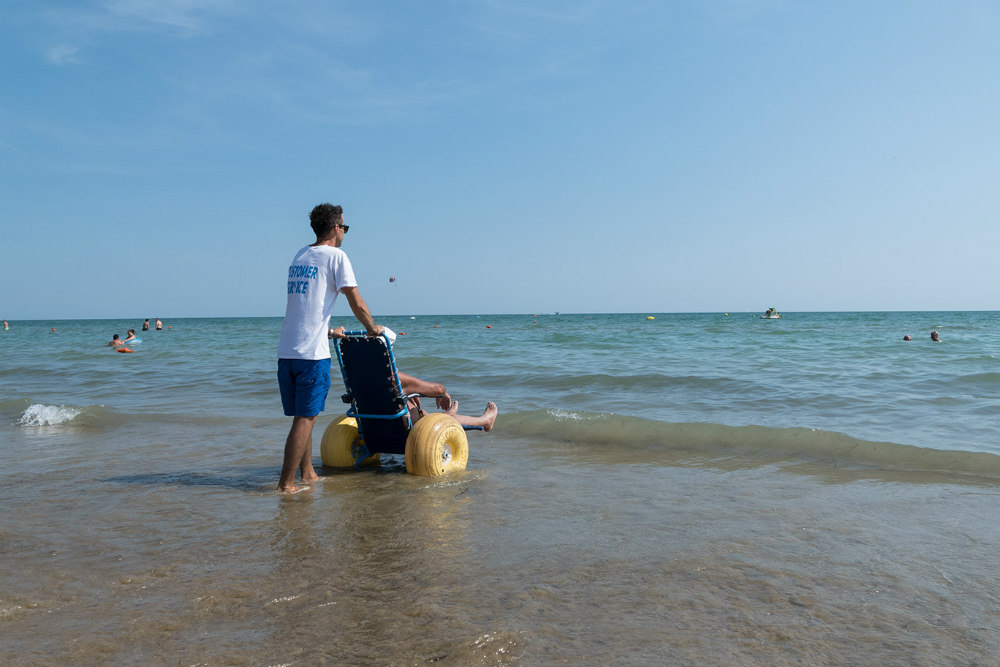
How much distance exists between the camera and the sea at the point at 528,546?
2.69m

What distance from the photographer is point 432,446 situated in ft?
18.5

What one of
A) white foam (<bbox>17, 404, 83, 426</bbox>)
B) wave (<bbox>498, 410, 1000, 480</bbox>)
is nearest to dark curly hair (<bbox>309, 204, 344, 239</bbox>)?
wave (<bbox>498, 410, 1000, 480</bbox>)

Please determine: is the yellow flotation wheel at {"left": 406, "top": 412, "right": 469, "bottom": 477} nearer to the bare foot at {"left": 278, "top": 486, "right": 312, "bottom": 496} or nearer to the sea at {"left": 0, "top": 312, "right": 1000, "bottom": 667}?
the sea at {"left": 0, "top": 312, "right": 1000, "bottom": 667}

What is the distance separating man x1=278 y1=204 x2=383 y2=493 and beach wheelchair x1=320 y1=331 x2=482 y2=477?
41 cm

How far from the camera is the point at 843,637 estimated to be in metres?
2.76

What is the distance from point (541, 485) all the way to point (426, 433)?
1.03m

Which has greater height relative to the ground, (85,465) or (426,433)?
(426,433)

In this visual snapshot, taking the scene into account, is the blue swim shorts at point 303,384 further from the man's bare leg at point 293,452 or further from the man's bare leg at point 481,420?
the man's bare leg at point 481,420

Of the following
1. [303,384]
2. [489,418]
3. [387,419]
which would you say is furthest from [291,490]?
[489,418]

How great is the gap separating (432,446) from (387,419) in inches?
19.6

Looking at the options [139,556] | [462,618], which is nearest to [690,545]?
[462,618]

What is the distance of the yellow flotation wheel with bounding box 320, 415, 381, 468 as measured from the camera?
6254 mm

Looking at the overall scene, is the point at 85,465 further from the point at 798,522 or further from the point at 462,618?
the point at 798,522

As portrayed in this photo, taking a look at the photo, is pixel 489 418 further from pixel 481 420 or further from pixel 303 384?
pixel 303 384
